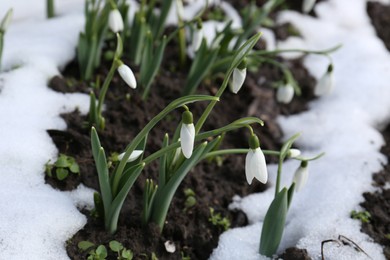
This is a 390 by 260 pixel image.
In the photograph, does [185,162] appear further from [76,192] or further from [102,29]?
[102,29]

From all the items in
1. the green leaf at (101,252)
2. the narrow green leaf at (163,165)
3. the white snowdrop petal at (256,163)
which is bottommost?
the green leaf at (101,252)

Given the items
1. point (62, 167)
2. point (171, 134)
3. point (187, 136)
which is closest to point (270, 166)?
point (171, 134)

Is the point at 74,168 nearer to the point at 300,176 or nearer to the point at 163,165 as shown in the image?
the point at 163,165

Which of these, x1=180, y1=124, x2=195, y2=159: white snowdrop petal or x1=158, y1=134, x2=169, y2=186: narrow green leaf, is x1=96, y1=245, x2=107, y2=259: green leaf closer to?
x1=158, y1=134, x2=169, y2=186: narrow green leaf

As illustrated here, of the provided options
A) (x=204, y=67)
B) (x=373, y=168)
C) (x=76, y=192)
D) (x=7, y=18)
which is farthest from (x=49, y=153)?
(x=373, y=168)

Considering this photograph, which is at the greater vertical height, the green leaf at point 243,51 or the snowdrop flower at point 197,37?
the green leaf at point 243,51

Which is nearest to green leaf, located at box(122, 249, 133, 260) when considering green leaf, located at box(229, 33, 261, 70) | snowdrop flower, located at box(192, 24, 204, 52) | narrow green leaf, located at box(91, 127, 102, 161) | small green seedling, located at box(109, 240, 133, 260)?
small green seedling, located at box(109, 240, 133, 260)

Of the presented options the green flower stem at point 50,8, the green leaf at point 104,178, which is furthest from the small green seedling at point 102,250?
A: the green flower stem at point 50,8

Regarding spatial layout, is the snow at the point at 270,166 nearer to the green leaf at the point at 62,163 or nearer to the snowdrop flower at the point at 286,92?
the green leaf at the point at 62,163
